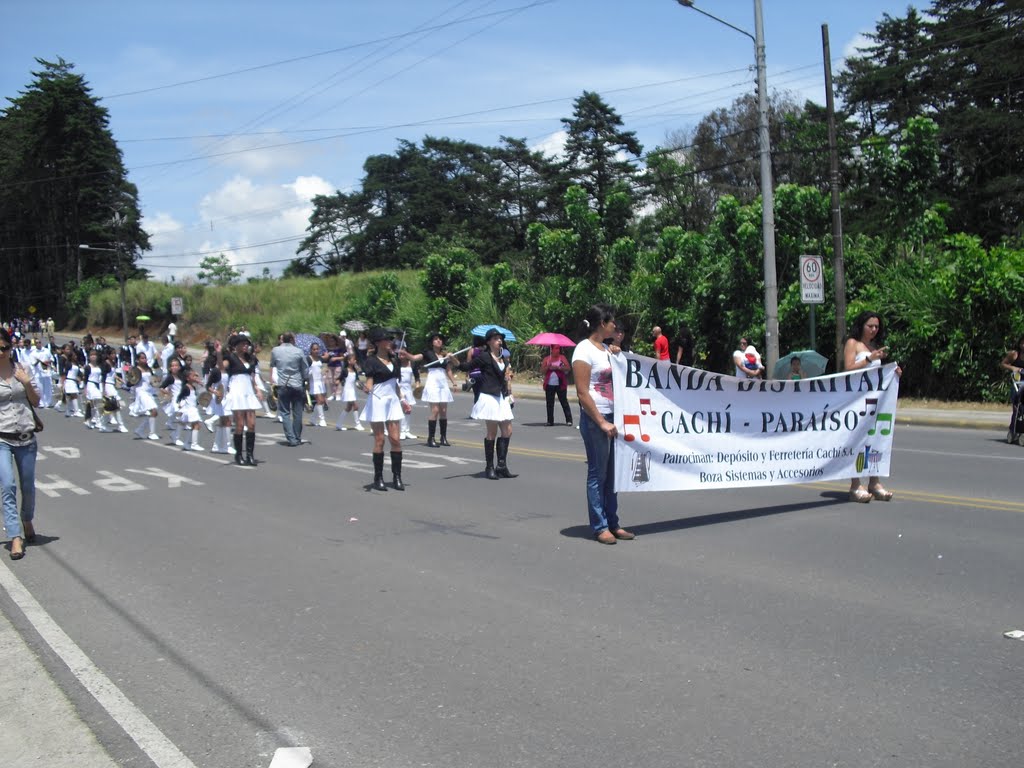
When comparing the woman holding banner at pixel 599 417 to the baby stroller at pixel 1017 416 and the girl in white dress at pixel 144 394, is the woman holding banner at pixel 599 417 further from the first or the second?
the girl in white dress at pixel 144 394

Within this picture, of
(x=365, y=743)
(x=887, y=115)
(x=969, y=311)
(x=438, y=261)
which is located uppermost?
(x=887, y=115)

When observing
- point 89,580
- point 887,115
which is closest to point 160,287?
point 887,115

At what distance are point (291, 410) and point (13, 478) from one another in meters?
9.86

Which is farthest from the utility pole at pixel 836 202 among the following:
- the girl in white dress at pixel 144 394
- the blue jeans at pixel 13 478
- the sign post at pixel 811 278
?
the blue jeans at pixel 13 478

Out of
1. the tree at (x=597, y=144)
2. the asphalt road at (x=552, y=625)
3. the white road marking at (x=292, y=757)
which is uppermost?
the tree at (x=597, y=144)

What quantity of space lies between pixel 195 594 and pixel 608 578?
2.93m

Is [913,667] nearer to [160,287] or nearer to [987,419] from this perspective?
[987,419]

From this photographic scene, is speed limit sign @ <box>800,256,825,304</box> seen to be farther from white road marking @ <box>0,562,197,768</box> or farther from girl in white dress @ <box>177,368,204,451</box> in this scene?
white road marking @ <box>0,562,197,768</box>

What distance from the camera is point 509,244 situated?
6744 cm

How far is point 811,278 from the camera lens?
67.6 feet

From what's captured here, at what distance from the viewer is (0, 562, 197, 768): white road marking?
438 centimetres

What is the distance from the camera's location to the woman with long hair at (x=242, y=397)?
49.9 feet

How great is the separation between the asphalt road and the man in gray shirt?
258 inches

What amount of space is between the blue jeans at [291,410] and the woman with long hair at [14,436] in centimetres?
922
